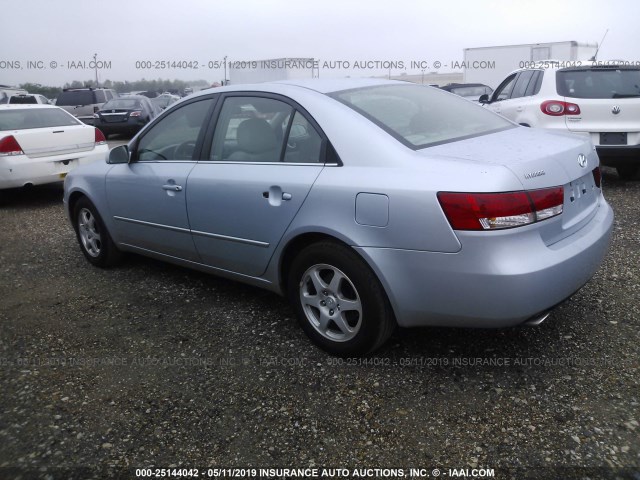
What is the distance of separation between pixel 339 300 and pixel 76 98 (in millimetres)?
19654

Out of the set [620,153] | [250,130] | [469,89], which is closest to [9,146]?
[250,130]

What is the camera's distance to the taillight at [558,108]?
6.98 m

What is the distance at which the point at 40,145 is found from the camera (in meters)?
7.91

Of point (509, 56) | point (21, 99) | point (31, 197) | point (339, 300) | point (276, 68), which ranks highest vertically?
point (509, 56)

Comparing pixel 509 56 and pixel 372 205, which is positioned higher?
pixel 509 56

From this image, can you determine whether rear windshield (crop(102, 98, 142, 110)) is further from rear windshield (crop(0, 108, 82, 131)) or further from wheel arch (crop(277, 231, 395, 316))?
wheel arch (crop(277, 231, 395, 316))

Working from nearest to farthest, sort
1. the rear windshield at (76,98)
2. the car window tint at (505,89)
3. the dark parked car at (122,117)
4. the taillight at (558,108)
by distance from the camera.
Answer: the taillight at (558,108) → the car window tint at (505,89) → the dark parked car at (122,117) → the rear windshield at (76,98)

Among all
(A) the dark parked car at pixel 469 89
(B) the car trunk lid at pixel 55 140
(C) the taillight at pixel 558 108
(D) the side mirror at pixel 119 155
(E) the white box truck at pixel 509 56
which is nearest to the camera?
(D) the side mirror at pixel 119 155

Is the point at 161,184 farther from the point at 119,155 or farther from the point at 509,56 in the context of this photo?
the point at 509,56

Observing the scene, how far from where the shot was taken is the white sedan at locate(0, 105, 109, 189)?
7699 mm

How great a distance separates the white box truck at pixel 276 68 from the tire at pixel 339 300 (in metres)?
16.4

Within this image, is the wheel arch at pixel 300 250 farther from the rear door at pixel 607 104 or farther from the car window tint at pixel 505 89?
the car window tint at pixel 505 89

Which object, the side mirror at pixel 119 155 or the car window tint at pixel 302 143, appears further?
the side mirror at pixel 119 155

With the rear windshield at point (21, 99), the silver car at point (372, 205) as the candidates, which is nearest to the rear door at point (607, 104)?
the silver car at point (372, 205)
